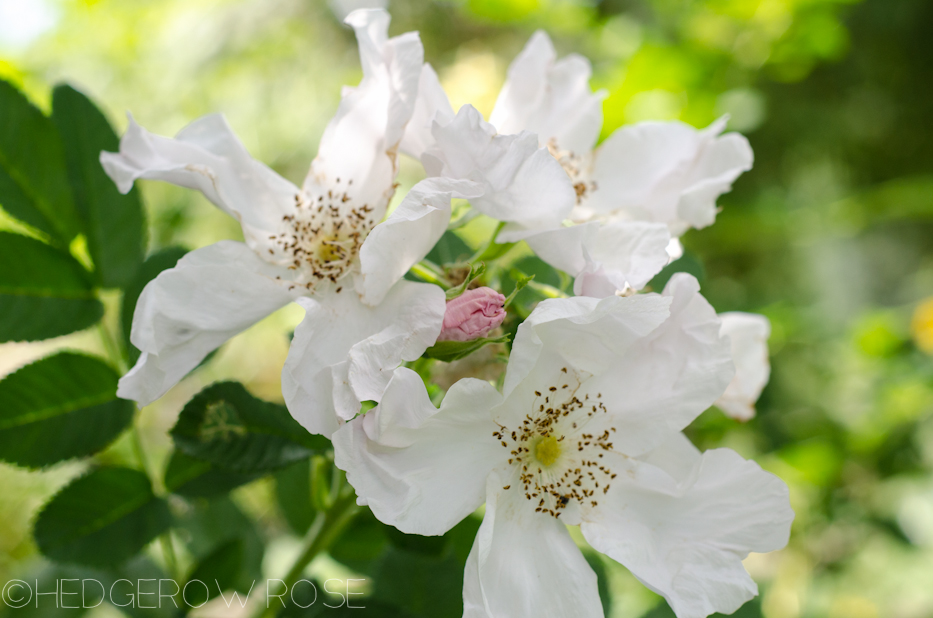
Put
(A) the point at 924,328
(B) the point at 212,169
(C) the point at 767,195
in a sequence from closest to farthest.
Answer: (B) the point at 212,169, (A) the point at 924,328, (C) the point at 767,195

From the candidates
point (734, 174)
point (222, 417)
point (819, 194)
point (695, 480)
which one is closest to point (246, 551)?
point (222, 417)

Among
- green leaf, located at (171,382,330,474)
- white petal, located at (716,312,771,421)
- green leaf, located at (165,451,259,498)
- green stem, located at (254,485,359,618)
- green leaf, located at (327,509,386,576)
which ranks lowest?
green leaf, located at (327,509,386,576)

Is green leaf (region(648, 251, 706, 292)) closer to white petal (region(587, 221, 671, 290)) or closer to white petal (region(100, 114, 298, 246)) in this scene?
white petal (region(587, 221, 671, 290))

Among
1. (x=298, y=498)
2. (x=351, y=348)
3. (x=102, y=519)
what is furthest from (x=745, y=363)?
(x=102, y=519)

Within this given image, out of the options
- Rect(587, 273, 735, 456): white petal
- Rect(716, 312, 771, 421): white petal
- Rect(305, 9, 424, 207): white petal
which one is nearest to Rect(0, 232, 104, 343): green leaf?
Rect(305, 9, 424, 207): white petal

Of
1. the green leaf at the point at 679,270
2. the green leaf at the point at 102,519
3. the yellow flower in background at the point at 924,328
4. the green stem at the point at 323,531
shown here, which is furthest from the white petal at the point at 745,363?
the yellow flower in background at the point at 924,328

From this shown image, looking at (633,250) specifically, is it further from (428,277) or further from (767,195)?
(767,195)

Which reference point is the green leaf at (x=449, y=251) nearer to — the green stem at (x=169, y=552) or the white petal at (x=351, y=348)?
the white petal at (x=351, y=348)
